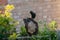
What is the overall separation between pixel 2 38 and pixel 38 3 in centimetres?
320

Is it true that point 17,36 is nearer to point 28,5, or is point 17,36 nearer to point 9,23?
point 9,23

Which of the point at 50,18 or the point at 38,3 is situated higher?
the point at 38,3

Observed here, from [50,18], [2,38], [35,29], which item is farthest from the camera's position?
[50,18]

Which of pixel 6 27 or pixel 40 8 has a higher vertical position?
pixel 6 27

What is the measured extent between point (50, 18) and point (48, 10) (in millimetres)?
214

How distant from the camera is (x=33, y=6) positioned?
615 cm

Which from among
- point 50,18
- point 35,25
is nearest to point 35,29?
point 35,25

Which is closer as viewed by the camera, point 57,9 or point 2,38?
point 2,38

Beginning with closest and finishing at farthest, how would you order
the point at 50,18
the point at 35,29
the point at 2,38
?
1. the point at 2,38
2. the point at 35,29
3. the point at 50,18

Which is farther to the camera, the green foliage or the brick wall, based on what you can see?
the brick wall

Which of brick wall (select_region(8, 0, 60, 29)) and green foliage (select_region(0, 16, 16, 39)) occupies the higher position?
green foliage (select_region(0, 16, 16, 39))

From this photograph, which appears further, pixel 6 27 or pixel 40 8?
pixel 40 8

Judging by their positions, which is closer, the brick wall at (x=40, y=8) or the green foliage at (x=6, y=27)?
the green foliage at (x=6, y=27)

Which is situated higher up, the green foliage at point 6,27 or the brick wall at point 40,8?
the green foliage at point 6,27
